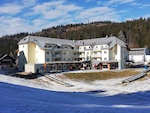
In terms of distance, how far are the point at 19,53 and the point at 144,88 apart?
50471 mm

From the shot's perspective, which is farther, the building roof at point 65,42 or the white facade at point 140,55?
the white facade at point 140,55

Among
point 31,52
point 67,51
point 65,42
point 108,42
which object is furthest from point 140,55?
point 31,52

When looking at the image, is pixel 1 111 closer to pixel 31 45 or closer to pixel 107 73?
pixel 107 73

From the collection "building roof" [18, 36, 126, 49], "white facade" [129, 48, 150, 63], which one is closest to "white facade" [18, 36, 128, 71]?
"building roof" [18, 36, 126, 49]

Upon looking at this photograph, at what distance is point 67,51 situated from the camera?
80.4 meters

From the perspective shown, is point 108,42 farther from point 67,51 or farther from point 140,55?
point 140,55

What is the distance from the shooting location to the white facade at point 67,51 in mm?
74000

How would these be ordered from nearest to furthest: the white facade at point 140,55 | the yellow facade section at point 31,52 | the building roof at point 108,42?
the yellow facade section at point 31,52 → the building roof at point 108,42 → the white facade at point 140,55

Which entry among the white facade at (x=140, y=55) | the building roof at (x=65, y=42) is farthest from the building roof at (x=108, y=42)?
the white facade at (x=140, y=55)

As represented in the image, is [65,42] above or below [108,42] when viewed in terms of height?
above

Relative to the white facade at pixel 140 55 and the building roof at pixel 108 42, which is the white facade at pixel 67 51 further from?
the white facade at pixel 140 55

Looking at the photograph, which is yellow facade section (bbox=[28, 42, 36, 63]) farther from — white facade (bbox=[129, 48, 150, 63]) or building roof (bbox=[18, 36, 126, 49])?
white facade (bbox=[129, 48, 150, 63])

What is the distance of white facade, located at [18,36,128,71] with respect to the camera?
74.0 metres

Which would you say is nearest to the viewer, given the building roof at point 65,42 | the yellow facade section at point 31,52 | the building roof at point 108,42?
the yellow facade section at point 31,52
